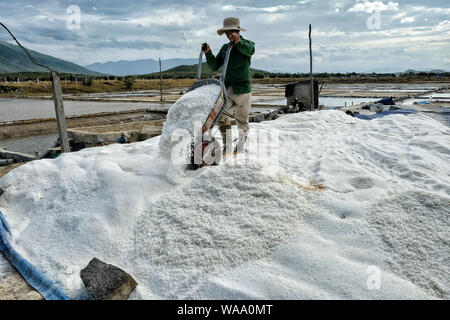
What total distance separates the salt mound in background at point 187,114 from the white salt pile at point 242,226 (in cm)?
29

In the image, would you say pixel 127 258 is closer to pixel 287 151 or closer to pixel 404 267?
pixel 404 267

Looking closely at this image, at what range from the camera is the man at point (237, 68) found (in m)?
3.42

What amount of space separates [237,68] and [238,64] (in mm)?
44

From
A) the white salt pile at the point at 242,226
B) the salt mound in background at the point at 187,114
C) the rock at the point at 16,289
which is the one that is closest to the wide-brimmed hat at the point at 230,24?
the salt mound in background at the point at 187,114

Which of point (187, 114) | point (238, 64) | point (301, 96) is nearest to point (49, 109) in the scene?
point (301, 96)

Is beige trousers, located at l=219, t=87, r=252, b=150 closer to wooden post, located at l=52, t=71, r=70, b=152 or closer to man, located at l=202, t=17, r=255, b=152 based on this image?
man, located at l=202, t=17, r=255, b=152

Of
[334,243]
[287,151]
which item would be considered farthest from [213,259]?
[287,151]

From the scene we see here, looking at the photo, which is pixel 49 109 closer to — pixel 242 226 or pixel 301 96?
pixel 301 96

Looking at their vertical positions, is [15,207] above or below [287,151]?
below

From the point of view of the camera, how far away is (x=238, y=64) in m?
3.64

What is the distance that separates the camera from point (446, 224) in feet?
7.06

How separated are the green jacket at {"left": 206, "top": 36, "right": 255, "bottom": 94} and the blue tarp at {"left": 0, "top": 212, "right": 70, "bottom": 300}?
Result: 256cm

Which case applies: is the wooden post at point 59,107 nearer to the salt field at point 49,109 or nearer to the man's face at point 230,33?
the man's face at point 230,33

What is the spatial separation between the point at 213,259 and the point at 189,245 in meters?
0.20
